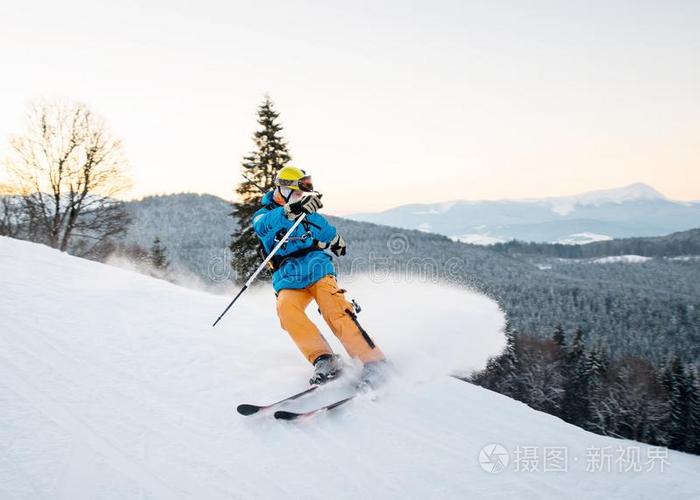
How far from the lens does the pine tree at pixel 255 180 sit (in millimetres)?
21141

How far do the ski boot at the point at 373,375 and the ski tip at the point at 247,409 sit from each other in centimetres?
104

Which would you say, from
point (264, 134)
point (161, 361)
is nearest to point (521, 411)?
point (161, 361)

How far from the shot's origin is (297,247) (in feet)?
17.5

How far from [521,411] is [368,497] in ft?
7.30

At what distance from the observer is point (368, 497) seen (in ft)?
9.99

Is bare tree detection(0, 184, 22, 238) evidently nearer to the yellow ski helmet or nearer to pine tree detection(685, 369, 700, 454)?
the yellow ski helmet

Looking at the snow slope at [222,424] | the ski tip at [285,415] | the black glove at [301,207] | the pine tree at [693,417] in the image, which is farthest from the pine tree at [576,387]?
the ski tip at [285,415]

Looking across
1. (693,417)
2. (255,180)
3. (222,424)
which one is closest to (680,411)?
(693,417)

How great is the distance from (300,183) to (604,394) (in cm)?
4834

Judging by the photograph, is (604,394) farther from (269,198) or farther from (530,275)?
(530,275)

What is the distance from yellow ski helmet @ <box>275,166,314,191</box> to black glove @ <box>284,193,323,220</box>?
25 centimetres

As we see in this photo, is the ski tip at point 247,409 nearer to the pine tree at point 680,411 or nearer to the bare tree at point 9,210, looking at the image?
the bare tree at point 9,210

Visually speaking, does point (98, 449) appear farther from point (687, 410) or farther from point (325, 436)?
point (687, 410)

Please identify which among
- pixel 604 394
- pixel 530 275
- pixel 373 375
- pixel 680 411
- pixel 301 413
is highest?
pixel 373 375
